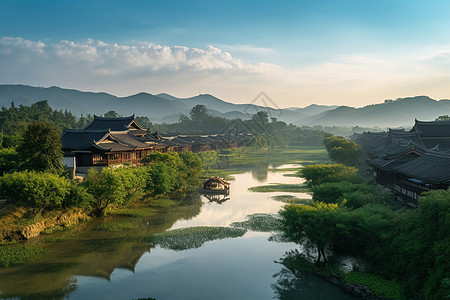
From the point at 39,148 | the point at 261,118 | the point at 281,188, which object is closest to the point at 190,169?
the point at 281,188

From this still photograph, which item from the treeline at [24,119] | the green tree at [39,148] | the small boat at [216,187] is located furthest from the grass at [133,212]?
the treeline at [24,119]

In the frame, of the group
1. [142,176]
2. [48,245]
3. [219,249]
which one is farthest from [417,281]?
[142,176]

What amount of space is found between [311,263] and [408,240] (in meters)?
6.28

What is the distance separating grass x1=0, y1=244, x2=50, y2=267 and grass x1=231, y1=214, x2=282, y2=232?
14.5 meters

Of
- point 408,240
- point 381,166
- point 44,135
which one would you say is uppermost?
point 44,135

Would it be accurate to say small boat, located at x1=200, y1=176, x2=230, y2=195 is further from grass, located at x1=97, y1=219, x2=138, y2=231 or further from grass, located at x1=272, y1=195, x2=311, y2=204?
grass, located at x1=97, y1=219, x2=138, y2=231

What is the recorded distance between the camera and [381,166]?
29.2m

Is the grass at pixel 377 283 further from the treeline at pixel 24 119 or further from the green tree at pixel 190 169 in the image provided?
the treeline at pixel 24 119

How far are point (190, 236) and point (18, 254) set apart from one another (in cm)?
1123

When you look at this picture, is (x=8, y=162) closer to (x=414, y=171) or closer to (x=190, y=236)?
(x=190, y=236)

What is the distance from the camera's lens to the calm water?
17516 mm

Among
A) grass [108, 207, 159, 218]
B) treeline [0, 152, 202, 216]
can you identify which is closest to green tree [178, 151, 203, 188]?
treeline [0, 152, 202, 216]

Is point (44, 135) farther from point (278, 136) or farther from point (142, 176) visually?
point (278, 136)

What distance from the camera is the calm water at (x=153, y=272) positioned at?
17516 millimetres
